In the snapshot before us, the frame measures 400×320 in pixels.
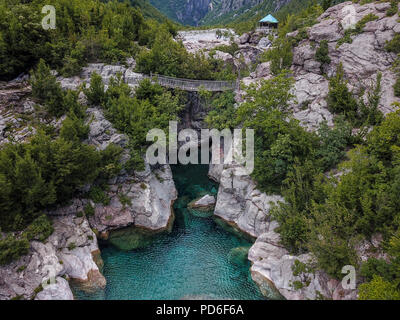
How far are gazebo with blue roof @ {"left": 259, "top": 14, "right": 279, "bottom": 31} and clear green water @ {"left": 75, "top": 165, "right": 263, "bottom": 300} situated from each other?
47876 mm

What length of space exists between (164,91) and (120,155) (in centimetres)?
1181

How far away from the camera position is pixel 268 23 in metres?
56.7

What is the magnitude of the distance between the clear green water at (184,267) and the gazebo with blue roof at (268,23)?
47876 mm

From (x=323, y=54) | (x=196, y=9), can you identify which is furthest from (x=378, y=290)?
(x=196, y=9)

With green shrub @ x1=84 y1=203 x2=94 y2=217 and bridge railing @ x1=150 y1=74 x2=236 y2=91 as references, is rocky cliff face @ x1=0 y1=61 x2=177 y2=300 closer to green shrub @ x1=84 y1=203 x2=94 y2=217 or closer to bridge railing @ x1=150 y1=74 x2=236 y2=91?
green shrub @ x1=84 y1=203 x2=94 y2=217

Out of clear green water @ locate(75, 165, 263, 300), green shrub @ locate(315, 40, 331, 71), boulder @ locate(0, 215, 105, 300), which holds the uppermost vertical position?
green shrub @ locate(315, 40, 331, 71)

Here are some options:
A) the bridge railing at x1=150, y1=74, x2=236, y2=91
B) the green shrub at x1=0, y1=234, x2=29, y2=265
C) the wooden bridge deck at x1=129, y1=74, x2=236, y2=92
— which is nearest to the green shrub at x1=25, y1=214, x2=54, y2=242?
the green shrub at x1=0, y1=234, x2=29, y2=265

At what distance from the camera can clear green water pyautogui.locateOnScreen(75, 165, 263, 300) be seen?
60.2 ft

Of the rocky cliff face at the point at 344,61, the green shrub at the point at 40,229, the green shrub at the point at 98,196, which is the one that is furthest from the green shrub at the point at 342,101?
the green shrub at the point at 40,229

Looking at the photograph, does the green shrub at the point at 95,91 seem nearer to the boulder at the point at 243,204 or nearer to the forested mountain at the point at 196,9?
the boulder at the point at 243,204

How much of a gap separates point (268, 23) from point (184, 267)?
55.3 m

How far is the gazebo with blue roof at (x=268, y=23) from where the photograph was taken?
5591 cm

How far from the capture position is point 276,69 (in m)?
33.5

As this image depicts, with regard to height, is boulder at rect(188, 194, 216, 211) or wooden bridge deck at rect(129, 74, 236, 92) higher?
wooden bridge deck at rect(129, 74, 236, 92)
